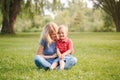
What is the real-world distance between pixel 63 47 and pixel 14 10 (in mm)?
28893

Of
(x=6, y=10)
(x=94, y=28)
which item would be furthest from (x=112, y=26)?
(x=6, y=10)

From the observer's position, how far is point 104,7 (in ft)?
184

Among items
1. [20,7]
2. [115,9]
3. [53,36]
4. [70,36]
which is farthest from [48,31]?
[115,9]

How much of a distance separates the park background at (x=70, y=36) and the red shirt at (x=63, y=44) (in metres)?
0.58

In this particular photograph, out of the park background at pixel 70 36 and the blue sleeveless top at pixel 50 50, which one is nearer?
the park background at pixel 70 36

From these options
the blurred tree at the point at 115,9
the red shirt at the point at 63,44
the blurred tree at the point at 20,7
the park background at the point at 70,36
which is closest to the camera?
the park background at the point at 70,36

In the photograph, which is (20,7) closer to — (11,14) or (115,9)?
(11,14)

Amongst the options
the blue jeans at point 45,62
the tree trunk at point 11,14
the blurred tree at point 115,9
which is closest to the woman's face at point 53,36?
the blue jeans at point 45,62

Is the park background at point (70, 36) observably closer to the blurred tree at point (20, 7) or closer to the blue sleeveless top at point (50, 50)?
the blurred tree at point (20, 7)

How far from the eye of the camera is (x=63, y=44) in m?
9.72

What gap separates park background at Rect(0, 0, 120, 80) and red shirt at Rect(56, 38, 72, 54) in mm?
580

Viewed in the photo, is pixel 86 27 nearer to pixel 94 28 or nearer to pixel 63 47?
pixel 94 28

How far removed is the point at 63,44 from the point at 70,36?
25677 mm

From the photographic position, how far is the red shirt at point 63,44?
9658 millimetres
